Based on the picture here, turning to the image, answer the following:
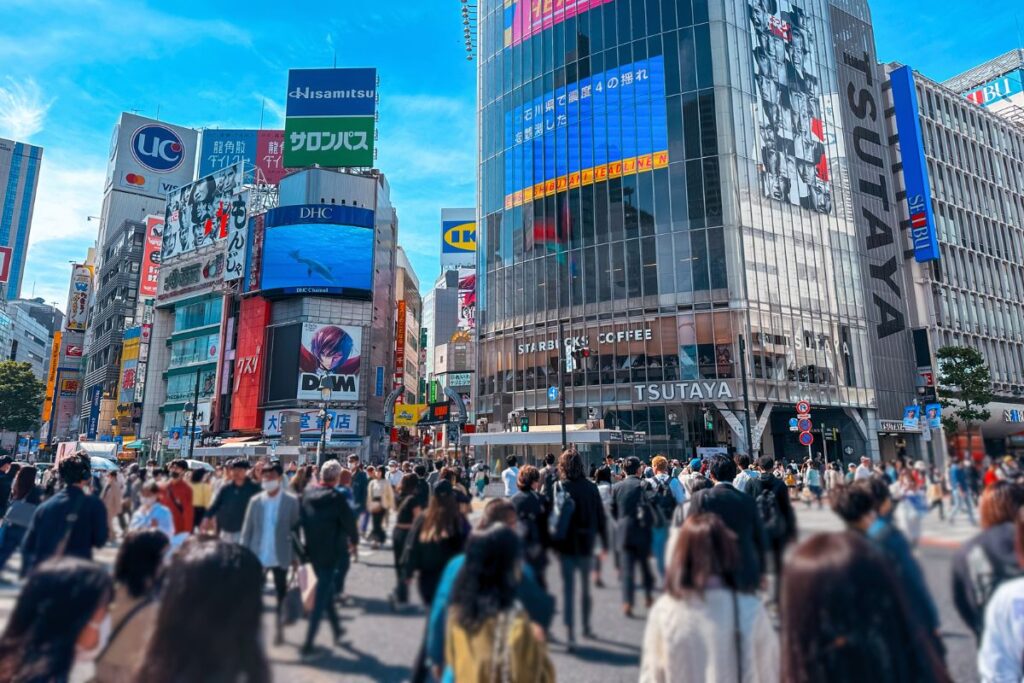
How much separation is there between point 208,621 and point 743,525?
2644 millimetres

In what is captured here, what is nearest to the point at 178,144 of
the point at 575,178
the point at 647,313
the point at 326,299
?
the point at 326,299

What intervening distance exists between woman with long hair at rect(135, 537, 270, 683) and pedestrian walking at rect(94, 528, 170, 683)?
13 centimetres

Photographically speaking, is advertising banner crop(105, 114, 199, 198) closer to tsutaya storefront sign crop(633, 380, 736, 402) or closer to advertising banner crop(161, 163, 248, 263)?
advertising banner crop(161, 163, 248, 263)

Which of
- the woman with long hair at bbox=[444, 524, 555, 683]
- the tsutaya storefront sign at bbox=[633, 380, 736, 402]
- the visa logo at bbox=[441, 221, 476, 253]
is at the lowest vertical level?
the woman with long hair at bbox=[444, 524, 555, 683]

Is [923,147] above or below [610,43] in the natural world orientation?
below

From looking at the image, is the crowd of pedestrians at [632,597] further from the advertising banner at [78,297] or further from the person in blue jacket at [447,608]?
the advertising banner at [78,297]

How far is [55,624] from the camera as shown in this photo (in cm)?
250

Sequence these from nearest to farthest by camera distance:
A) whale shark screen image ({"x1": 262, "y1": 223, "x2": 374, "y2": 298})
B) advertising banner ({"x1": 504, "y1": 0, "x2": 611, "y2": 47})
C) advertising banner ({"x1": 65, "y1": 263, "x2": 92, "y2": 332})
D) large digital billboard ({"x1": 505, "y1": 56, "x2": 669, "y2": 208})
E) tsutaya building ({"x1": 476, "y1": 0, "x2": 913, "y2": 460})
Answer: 1. tsutaya building ({"x1": 476, "y1": 0, "x2": 913, "y2": 460})
2. large digital billboard ({"x1": 505, "y1": 56, "x2": 669, "y2": 208})
3. advertising banner ({"x1": 504, "y1": 0, "x2": 611, "y2": 47})
4. whale shark screen image ({"x1": 262, "y1": 223, "x2": 374, "y2": 298})
5. advertising banner ({"x1": 65, "y1": 263, "x2": 92, "y2": 332})

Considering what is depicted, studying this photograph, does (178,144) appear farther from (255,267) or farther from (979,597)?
(979,597)

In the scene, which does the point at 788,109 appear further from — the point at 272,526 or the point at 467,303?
the point at 467,303

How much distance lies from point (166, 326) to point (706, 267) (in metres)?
51.6

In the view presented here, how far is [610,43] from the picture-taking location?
43.7 metres

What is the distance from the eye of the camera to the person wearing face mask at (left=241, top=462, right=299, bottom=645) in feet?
12.3

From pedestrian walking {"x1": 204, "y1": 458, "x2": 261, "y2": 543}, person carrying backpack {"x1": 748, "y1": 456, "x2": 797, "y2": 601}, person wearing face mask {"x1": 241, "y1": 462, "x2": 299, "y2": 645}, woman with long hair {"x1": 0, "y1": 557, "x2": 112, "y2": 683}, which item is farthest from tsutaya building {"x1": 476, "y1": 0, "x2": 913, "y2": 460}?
woman with long hair {"x1": 0, "y1": 557, "x2": 112, "y2": 683}
